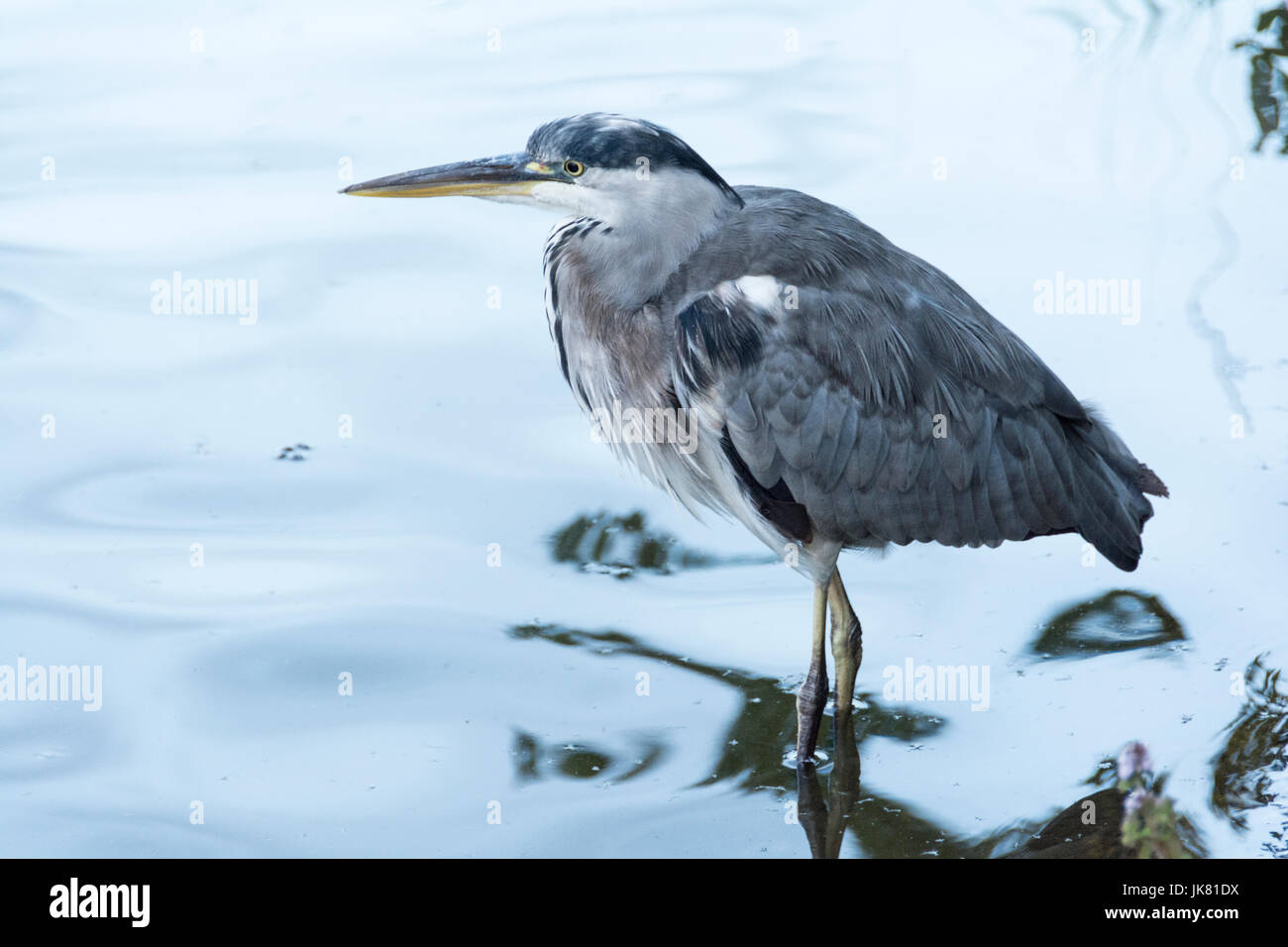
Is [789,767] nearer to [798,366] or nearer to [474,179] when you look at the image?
[798,366]

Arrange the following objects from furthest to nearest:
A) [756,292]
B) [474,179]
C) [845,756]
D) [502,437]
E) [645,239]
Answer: [502,437] < [845,756] < [474,179] < [645,239] < [756,292]

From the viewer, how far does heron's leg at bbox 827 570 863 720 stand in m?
5.70

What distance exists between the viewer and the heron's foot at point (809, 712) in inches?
216

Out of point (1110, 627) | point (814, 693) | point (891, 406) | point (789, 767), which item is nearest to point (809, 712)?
point (814, 693)

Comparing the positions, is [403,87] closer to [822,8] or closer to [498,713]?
[822,8]

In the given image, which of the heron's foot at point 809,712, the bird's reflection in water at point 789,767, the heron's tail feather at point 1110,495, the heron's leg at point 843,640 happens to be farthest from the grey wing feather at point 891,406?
the bird's reflection in water at point 789,767

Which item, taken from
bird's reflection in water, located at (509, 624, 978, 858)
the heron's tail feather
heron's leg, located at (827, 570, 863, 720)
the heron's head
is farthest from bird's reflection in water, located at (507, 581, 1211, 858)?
the heron's head

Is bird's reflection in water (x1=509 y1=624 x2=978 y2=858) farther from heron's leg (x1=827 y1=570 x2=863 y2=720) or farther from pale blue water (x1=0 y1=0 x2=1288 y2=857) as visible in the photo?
heron's leg (x1=827 y1=570 x2=863 y2=720)

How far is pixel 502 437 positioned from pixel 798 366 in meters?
2.60

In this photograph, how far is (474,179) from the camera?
17.3 feet

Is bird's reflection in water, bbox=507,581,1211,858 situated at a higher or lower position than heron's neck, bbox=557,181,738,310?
lower

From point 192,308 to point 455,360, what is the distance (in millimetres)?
1589

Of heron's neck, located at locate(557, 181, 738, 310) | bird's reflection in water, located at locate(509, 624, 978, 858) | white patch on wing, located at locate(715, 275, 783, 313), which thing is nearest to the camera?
white patch on wing, located at locate(715, 275, 783, 313)

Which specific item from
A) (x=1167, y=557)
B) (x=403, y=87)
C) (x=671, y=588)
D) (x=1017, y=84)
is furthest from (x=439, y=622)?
(x=1017, y=84)
